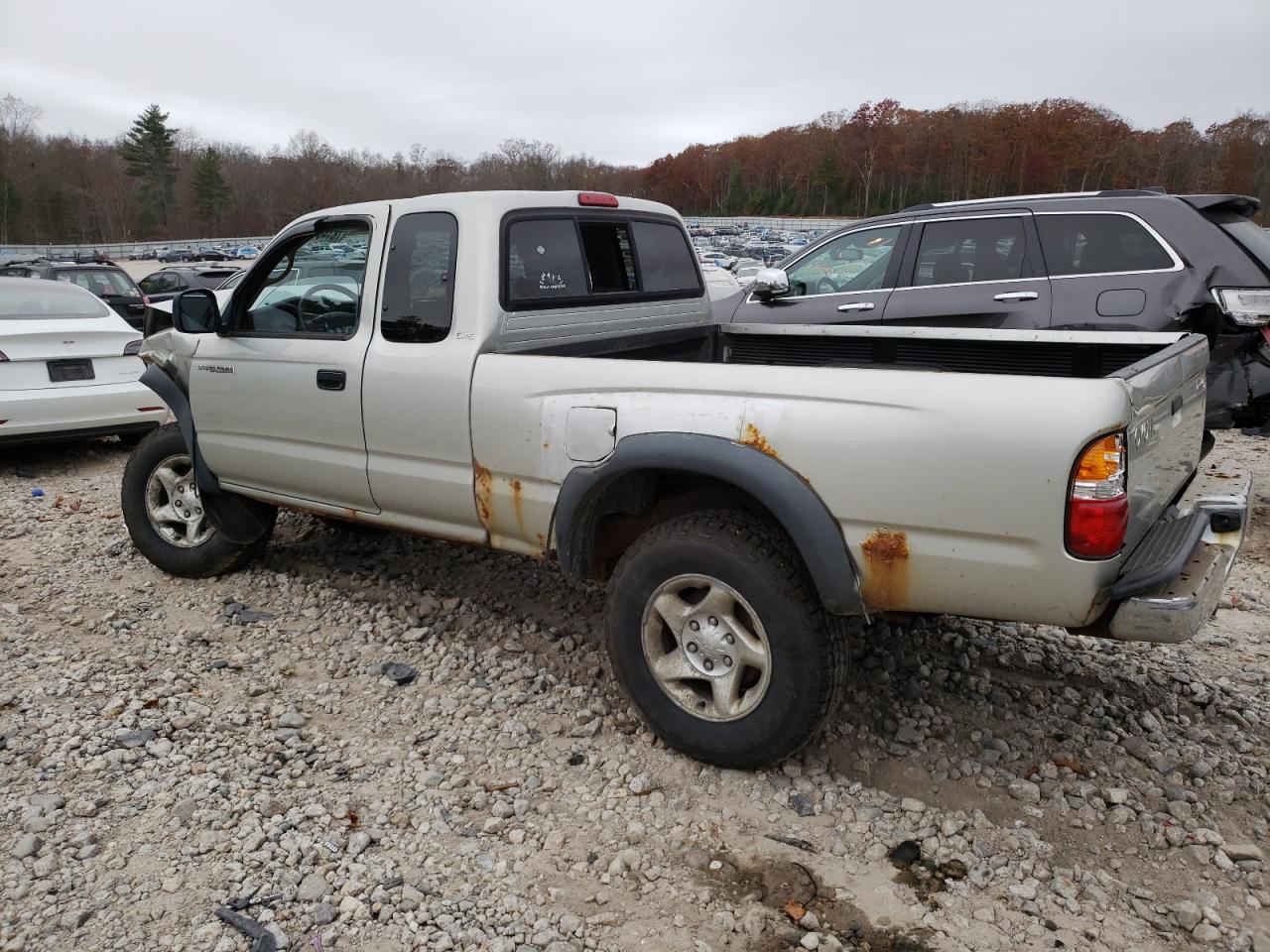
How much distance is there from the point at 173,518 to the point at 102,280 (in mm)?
10967

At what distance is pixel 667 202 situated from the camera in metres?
96.5

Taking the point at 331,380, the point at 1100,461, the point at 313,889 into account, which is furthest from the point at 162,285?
the point at 1100,461

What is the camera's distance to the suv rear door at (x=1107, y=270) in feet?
18.5

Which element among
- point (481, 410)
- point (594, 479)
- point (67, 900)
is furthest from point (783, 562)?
point (67, 900)

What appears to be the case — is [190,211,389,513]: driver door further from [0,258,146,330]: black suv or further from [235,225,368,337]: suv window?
[0,258,146,330]: black suv

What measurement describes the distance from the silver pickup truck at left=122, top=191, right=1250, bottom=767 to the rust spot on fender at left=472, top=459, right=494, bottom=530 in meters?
0.01

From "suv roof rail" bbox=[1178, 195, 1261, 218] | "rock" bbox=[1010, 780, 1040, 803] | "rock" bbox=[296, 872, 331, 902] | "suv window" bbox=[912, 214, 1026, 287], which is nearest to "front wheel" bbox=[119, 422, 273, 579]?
"rock" bbox=[296, 872, 331, 902]

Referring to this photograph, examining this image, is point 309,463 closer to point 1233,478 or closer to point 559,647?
point 559,647

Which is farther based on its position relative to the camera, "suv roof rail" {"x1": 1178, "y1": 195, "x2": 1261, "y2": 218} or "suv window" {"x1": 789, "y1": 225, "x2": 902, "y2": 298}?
"suv window" {"x1": 789, "y1": 225, "x2": 902, "y2": 298}

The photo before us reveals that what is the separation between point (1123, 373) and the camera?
2514 mm

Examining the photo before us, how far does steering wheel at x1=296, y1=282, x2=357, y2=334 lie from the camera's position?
3.97 meters

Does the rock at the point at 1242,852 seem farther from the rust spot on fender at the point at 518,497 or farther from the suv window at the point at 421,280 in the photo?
the suv window at the point at 421,280

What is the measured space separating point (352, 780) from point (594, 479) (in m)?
1.34

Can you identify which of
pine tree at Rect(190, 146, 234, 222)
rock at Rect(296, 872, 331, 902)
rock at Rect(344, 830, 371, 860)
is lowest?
rock at Rect(296, 872, 331, 902)
